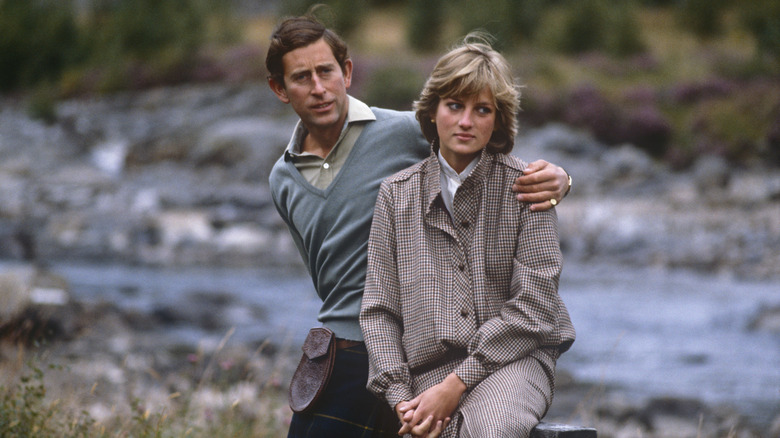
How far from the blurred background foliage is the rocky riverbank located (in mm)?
869

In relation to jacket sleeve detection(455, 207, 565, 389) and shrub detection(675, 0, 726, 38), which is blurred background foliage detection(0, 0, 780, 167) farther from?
jacket sleeve detection(455, 207, 565, 389)

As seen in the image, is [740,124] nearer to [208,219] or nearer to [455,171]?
[208,219]

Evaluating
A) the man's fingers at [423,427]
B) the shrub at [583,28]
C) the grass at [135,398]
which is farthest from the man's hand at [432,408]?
the shrub at [583,28]

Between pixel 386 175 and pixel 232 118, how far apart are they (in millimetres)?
16883

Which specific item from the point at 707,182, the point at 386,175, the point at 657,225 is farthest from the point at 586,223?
the point at 386,175

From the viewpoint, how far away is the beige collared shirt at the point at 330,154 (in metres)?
2.12

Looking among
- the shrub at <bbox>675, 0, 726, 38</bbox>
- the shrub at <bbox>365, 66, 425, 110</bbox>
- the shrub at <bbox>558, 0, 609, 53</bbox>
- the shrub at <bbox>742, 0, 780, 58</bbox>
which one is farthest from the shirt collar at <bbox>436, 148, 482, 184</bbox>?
the shrub at <bbox>675, 0, 726, 38</bbox>

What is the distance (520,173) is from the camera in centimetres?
183

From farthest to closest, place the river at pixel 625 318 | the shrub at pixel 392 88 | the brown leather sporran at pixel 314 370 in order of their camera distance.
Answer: the shrub at pixel 392 88 → the river at pixel 625 318 → the brown leather sporran at pixel 314 370

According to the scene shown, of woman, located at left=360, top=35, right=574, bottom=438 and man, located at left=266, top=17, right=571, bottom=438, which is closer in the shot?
woman, located at left=360, top=35, right=574, bottom=438

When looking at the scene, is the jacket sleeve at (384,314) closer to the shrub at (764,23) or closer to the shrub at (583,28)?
the shrub at (764,23)

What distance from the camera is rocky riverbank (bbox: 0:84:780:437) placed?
19.7ft

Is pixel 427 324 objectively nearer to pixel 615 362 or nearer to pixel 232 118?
pixel 615 362

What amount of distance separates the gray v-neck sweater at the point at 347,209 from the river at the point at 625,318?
4284 mm
